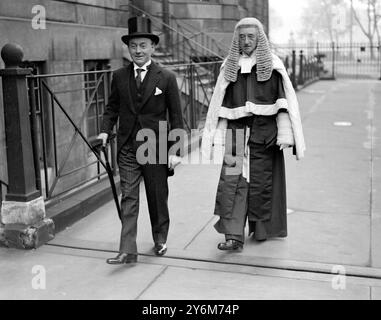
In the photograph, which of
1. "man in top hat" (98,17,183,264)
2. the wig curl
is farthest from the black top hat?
the wig curl

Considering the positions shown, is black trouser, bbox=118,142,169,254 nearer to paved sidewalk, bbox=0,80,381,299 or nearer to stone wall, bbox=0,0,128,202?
paved sidewalk, bbox=0,80,381,299

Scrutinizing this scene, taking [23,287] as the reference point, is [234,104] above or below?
above

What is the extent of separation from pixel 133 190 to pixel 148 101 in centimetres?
75

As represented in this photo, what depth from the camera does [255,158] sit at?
498 cm

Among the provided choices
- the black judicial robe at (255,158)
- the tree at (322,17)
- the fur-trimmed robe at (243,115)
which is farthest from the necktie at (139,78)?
the tree at (322,17)

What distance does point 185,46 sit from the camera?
17.6 metres

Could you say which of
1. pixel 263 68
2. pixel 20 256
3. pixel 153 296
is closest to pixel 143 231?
pixel 20 256

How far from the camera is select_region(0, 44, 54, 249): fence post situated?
16.6 ft

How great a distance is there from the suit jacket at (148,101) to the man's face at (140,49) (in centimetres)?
11

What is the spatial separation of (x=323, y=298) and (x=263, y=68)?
1.93 meters

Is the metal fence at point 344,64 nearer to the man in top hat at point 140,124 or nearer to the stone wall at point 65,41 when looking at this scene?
the stone wall at point 65,41

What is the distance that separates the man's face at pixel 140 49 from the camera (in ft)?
14.7
